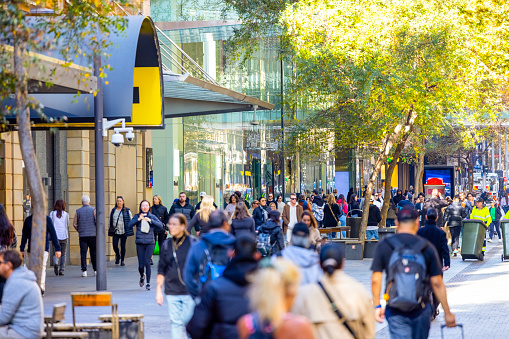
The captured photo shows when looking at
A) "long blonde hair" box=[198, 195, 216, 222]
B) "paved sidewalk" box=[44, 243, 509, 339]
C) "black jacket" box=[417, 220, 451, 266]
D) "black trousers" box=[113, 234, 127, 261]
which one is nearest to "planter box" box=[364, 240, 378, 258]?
"paved sidewalk" box=[44, 243, 509, 339]

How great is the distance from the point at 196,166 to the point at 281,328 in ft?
84.2

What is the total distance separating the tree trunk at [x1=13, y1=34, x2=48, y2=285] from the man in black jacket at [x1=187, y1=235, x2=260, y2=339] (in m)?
4.79

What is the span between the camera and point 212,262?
22.4 ft

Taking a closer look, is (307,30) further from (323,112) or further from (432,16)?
(323,112)

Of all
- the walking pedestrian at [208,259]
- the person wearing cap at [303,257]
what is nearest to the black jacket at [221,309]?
the person wearing cap at [303,257]

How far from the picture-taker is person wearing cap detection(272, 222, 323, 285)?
21.8 ft

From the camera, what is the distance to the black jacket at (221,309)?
490cm

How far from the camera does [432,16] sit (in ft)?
72.9

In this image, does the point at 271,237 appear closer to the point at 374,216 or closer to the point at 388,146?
the point at 388,146

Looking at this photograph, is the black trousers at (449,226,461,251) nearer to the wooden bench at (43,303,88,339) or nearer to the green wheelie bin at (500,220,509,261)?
the green wheelie bin at (500,220,509,261)

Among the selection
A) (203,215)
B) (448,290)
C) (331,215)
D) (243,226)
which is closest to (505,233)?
(331,215)

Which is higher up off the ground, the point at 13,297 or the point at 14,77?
the point at 14,77

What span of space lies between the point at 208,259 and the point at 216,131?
975 inches

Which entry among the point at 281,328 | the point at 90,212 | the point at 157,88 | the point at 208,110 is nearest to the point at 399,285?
the point at 281,328
